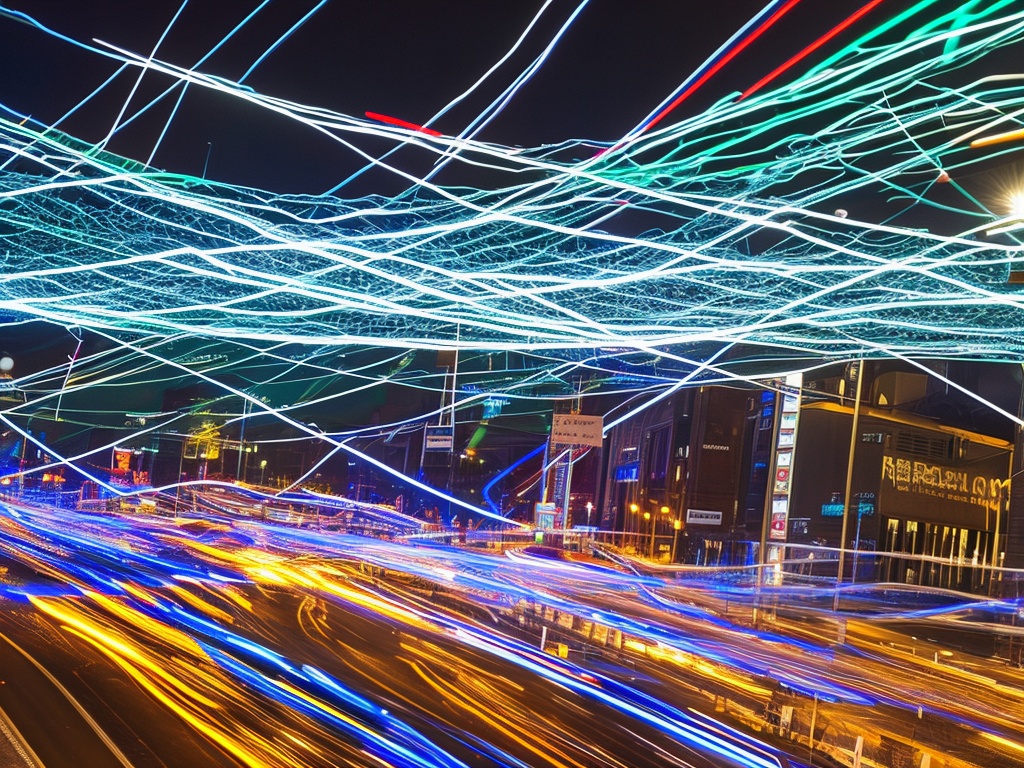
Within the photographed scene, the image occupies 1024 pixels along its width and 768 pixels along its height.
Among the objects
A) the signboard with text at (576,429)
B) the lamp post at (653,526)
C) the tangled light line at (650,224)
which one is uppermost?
the tangled light line at (650,224)

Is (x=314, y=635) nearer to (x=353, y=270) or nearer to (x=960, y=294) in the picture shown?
(x=353, y=270)

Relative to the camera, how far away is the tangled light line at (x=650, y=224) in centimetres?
578

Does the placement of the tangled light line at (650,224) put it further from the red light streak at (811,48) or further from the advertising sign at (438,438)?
the advertising sign at (438,438)

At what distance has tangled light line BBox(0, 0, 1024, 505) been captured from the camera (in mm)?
5777

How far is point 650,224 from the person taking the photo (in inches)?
364

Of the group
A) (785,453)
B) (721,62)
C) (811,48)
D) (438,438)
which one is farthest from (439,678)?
(438,438)

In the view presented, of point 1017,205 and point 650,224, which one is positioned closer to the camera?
point 1017,205

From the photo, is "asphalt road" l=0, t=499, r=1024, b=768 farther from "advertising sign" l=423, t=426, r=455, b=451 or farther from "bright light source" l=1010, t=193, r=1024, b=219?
"advertising sign" l=423, t=426, r=455, b=451

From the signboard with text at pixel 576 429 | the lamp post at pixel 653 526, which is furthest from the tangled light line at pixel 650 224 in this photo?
the lamp post at pixel 653 526

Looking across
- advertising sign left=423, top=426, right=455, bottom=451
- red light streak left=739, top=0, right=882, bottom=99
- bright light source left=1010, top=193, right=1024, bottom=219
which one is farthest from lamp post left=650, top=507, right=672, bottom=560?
red light streak left=739, top=0, right=882, bottom=99

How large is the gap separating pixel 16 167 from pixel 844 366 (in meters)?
11.7

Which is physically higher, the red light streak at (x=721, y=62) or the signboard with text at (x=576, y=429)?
the red light streak at (x=721, y=62)

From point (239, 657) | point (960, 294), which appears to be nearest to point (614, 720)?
point (239, 657)

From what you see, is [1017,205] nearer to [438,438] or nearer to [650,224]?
[650,224]
